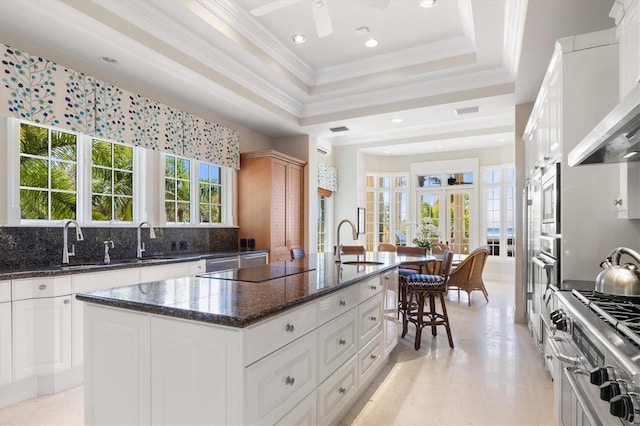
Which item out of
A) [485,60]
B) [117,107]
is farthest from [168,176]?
[485,60]

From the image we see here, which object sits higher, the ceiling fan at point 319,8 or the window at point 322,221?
the ceiling fan at point 319,8

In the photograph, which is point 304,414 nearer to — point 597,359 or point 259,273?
point 259,273

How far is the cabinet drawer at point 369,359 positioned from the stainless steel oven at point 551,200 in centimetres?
152

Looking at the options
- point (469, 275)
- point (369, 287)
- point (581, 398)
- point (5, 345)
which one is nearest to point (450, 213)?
point (469, 275)

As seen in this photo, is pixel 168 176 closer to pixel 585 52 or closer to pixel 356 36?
pixel 356 36

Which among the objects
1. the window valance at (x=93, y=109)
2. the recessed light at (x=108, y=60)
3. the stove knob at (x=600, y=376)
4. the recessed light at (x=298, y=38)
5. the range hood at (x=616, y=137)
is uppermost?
the recessed light at (x=298, y=38)

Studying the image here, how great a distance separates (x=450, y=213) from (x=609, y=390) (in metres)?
7.70

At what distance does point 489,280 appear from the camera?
7703mm

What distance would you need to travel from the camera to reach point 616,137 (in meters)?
1.42

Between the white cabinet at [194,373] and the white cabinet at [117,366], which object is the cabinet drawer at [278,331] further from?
the white cabinet at [117,366]

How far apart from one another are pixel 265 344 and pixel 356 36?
145 inches

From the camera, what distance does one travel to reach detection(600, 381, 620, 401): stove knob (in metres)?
0.97

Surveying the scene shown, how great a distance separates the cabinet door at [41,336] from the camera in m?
2.45

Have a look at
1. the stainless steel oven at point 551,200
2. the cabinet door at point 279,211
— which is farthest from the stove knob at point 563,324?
the cabinet door at point 279,211
